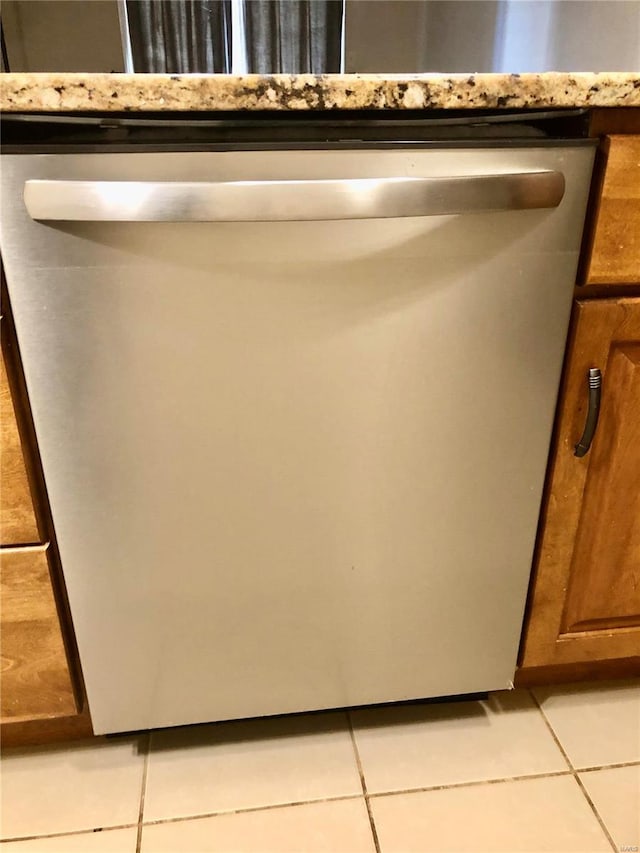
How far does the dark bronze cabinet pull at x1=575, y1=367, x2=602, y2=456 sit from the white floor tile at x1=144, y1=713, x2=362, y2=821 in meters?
0.58

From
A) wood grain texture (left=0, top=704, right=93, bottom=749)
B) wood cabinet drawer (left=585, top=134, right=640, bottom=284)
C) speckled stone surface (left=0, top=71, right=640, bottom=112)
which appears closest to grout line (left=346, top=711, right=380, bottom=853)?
wood grain texture (left=0, top=704, right=93, bottom=749)

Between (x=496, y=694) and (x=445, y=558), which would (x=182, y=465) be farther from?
(x=496, y=694)

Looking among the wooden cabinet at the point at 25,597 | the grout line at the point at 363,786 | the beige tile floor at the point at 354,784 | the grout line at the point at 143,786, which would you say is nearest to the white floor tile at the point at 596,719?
the beige tile floor at the point at 354,784

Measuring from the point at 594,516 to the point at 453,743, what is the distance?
0.42 meters

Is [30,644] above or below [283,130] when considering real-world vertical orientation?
below

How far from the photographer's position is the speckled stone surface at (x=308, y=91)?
620 mm

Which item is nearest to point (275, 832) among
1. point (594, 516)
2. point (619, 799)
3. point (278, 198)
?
point (619, 799)

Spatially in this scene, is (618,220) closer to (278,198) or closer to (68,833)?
(278,198)

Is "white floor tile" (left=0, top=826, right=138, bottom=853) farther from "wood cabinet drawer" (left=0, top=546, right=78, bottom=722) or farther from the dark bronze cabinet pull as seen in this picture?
the dark bronze cabinet pull

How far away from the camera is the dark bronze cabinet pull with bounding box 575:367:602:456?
0.79 meters

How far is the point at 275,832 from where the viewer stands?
90 centimetres

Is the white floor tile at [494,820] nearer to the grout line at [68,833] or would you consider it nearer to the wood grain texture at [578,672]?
the wood grain texture at [578,672]

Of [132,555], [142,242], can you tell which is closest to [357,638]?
[132,555]

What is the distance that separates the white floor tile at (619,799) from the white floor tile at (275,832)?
1.08 feet
